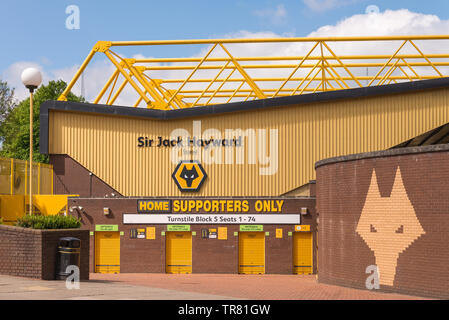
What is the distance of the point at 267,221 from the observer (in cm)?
3052

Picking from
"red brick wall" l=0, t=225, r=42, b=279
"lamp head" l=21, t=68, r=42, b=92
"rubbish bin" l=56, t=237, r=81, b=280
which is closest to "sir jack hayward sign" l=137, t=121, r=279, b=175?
"lamp head" l=21, t=68, r=42, b=92

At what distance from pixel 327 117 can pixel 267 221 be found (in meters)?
7.36

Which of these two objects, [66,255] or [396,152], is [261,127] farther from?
[66,255]

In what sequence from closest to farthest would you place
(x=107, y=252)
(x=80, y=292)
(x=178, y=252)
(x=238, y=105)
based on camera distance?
(x=80, y=292)
(x=178, y=252)
(x=107, y=252)
(x=238, y=105)

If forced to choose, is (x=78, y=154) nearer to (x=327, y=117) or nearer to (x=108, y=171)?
(x=108, y=171)

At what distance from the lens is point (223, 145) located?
113ft

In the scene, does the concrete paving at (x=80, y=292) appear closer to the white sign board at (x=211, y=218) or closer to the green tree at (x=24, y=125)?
the white sign board at (x=211, y=218)

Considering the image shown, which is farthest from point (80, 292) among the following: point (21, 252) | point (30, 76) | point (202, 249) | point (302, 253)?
point (302, 253)

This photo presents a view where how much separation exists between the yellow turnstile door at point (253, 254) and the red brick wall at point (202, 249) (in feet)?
0.95

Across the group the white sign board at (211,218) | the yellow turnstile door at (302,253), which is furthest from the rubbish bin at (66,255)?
the yellow turnstile door at (302,253)

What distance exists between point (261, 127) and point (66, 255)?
57.6 feet
